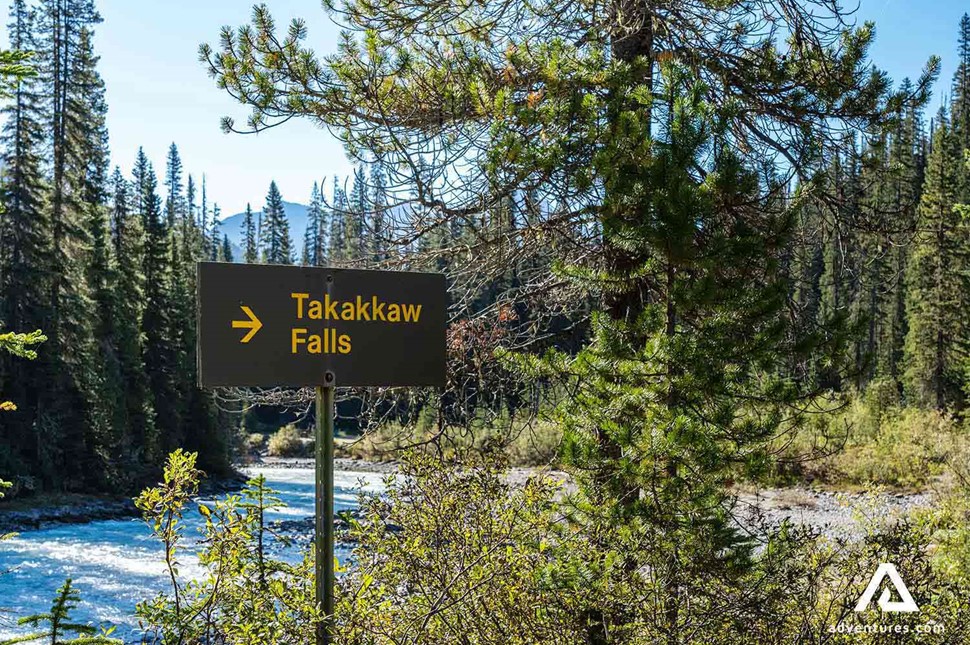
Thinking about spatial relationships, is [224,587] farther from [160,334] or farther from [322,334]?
[160,334]

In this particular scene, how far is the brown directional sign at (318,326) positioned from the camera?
300 cm

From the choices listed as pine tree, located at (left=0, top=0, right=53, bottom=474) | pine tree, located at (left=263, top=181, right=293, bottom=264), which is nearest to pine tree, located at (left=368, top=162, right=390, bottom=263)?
pine tree, located at (left=0, top=0, right=53, bottom=474)

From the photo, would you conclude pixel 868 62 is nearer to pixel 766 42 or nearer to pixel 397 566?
pixel 766 42

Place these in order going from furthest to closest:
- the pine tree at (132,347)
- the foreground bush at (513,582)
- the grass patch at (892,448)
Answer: the pine tree at (132,347)
the grass patch at (892,448)
the foreground bush at (513,582)

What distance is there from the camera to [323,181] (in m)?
4.47

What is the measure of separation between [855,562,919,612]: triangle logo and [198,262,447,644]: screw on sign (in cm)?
211

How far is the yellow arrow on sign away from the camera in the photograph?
3025mm

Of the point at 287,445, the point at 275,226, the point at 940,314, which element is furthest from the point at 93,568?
the point at 275,226

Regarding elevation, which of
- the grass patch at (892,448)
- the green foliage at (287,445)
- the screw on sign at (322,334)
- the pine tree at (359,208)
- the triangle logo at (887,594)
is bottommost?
the green foliage at (287,445)

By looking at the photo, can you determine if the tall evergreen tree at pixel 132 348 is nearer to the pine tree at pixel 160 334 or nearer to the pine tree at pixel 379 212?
Result: the pine tree at pixel 160 334

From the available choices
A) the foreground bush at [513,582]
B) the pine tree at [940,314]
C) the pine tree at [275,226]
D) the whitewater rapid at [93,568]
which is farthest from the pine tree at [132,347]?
the pine tree at [275,226]

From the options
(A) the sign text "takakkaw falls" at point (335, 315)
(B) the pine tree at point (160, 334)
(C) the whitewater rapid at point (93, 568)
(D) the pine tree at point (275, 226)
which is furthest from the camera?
(D) the pine tree at point (275, 226)

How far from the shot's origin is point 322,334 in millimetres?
3156

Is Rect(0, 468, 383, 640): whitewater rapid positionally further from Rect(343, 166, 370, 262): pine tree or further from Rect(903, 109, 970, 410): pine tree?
Rect(903, 109, 970, 410): pine tree
